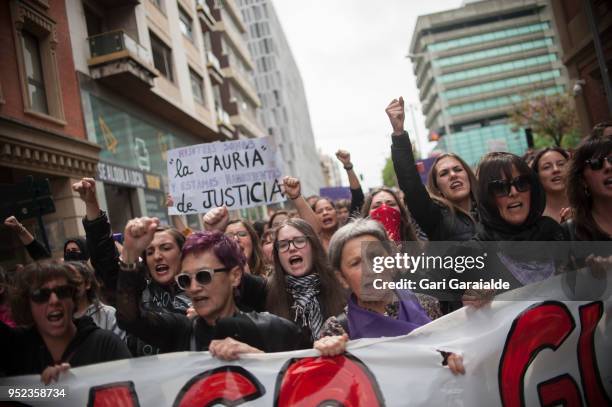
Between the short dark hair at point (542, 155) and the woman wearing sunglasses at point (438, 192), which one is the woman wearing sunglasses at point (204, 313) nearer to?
the woman wearing sunglasses at point (438, 192)

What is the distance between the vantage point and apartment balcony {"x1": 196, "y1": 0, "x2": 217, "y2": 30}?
559 cm

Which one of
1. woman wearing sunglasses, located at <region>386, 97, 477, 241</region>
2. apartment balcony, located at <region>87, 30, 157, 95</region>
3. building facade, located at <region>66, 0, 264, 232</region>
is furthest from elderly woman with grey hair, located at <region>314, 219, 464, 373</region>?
apartment balcony, located at <region>87, 30, 157, 95</region>

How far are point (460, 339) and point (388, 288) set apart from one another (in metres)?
0.36

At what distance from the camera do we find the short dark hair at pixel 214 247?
2.18 metres

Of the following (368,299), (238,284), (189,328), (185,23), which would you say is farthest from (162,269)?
(185,23)

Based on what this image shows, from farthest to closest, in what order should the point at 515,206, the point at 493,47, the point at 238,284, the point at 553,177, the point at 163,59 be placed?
the point at 493,47, the point at 163,59, the point at 553,177, the point at 238,284, the point at 515,206

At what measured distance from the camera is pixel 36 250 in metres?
2.79

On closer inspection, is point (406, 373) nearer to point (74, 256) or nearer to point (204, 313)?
point (204, 313)

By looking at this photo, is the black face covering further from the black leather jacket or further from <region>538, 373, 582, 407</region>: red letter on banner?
<region>538, 373, 582, 407</region>: red letter on banner

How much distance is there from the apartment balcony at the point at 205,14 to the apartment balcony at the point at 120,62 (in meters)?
0.97

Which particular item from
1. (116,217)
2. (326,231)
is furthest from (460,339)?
(116,217)

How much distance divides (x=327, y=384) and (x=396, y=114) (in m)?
1.68

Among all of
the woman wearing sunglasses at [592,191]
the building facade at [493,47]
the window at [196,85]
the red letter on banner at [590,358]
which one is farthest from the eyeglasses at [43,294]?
the window at [196,85]

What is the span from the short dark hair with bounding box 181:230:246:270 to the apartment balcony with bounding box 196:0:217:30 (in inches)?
158
